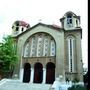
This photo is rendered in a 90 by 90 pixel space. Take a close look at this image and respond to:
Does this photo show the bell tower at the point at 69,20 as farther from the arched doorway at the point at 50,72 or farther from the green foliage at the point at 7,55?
the green foliage at the point at 7,55

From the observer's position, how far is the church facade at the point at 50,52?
22.1 metres

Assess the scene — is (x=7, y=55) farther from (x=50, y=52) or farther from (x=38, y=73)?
(x=50, y=52)

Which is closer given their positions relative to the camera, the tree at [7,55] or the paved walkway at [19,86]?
the paved walkway at [19,86]

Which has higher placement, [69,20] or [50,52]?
[69,20]

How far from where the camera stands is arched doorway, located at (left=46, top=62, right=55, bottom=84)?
74.1 feet

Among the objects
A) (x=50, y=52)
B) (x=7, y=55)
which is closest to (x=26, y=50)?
(x=7, y=55)

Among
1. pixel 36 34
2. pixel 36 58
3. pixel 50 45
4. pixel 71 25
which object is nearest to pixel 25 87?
pixel 36 58

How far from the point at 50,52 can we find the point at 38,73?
11.4 ft

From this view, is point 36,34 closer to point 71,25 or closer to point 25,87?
point 71,25

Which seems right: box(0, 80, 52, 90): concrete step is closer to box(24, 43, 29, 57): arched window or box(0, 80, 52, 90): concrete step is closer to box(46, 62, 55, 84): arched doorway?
box(46, 62, 55, 84): arched doorway

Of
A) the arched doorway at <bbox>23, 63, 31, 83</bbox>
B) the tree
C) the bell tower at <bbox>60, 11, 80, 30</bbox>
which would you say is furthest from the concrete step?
the bell tower at <bbox>60, 11, 80, 30</bbox>

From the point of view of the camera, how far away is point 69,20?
25.0m

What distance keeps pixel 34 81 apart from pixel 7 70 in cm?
430

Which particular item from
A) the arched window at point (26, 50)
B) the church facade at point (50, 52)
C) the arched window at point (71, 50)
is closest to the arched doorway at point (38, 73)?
the church facade at point (50, 52)
